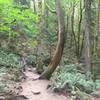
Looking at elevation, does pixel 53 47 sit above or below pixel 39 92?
above

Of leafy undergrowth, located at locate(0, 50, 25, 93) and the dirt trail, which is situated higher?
leafy undergrowth, located at locate(0, 50, 25, 93)

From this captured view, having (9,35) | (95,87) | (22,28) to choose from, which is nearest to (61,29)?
(95,87)

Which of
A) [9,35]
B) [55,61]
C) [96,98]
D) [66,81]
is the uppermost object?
[9,35]

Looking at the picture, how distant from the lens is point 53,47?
24.2 m

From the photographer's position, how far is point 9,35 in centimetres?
1758

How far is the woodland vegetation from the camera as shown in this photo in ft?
33.9

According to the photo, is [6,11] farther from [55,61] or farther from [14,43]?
[55,61]

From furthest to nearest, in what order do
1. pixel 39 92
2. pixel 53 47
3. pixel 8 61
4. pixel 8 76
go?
pixel 53 47
pixel 8 61
pixel 8 76
pixel 39 92

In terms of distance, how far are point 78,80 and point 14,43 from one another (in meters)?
10.3

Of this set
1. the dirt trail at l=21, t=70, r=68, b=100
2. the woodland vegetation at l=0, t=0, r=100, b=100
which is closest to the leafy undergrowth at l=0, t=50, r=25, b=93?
the woodland vegetation at l=0, t=0, r=100, b=100

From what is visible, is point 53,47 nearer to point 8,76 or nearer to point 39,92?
point 8,76

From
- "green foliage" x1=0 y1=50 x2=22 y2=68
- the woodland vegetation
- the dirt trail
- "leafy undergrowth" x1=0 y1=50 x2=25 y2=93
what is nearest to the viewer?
"leafy undergrowth" x1=0 y1=50 x2=25 y2=93

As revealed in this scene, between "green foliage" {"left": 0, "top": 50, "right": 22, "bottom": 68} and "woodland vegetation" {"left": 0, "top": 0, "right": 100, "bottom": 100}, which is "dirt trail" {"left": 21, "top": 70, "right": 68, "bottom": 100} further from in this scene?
"green foliage" {"left": 0, "top": 50, "right": 22, "bottom": 68}

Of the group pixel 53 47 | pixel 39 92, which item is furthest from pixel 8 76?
pixel 53 47
